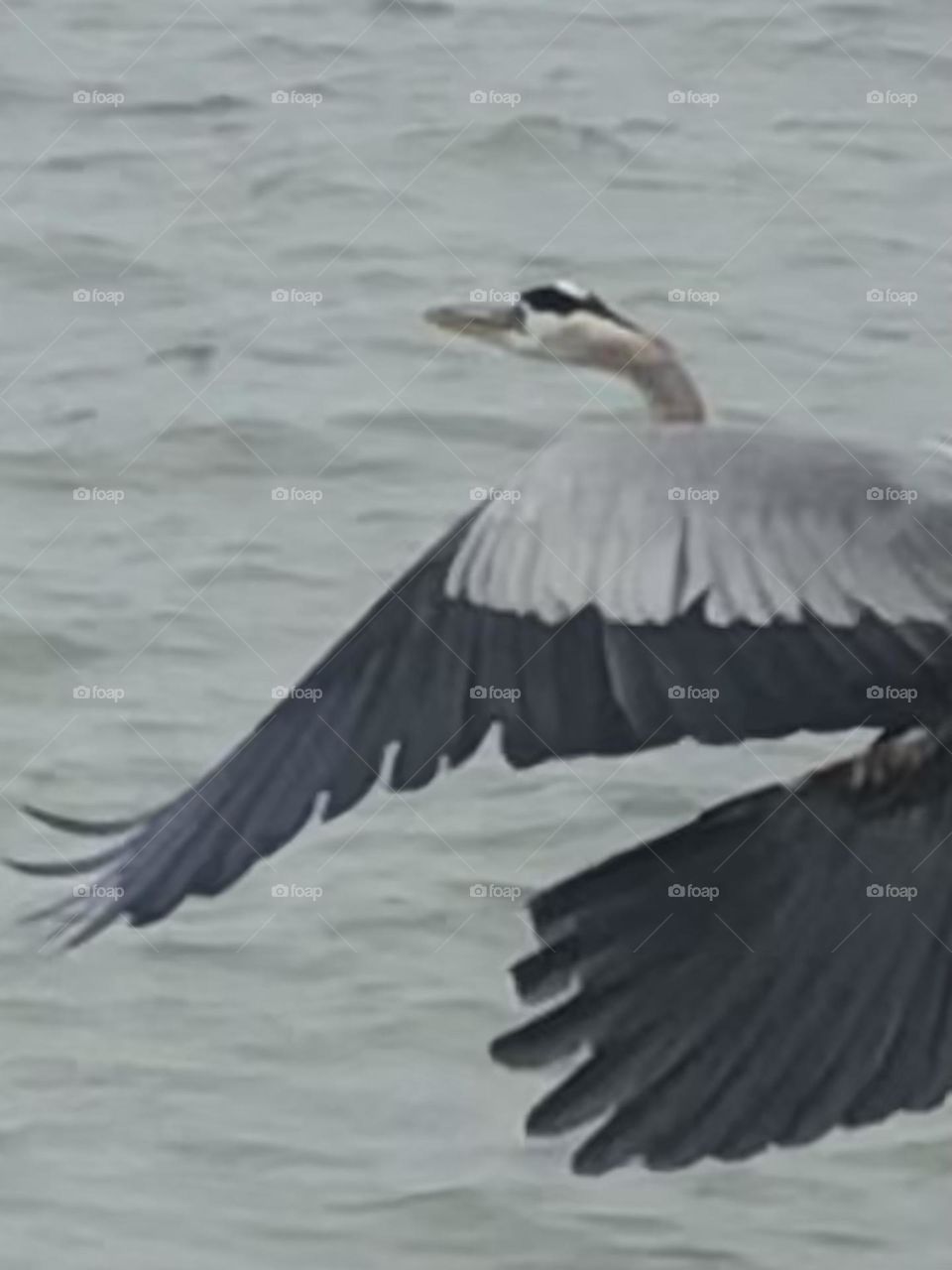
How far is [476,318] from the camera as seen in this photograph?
1713 millimetres

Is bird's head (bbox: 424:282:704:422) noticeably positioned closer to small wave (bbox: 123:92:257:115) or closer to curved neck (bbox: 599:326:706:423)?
curved neck (bbox: 599:326:706:423)

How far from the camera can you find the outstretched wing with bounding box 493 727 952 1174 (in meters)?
1.62

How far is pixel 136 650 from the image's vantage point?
169 centimetres

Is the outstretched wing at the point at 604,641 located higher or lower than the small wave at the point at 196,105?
lower

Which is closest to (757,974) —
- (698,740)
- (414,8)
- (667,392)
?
(698,740)

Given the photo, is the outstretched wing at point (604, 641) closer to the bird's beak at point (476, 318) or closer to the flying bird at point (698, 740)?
the flying bird at point (698, 740)

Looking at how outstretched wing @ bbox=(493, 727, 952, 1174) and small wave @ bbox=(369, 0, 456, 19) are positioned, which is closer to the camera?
outstretched wing @ bbox=(493, 727, 952, 1174)

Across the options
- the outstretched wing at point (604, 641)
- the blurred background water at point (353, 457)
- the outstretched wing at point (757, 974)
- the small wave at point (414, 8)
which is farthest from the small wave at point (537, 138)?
the outstretched wing at point (757, 974)

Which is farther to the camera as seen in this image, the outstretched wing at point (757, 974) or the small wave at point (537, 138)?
the small wave at point (537, 138)

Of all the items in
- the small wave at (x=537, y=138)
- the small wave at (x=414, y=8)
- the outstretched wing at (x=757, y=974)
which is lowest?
the outstretched wing at (x=757, y=974)

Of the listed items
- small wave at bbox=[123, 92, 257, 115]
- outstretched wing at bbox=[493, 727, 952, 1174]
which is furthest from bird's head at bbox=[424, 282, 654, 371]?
outstretched wing at bbox=[493, 727, 952, 1174]

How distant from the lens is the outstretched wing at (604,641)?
1590 mm

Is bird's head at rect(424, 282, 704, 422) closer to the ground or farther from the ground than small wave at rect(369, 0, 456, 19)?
closer to the ground

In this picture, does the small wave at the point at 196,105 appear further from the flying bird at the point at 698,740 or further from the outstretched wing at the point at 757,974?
the outstretched wing at the point at 757,974
